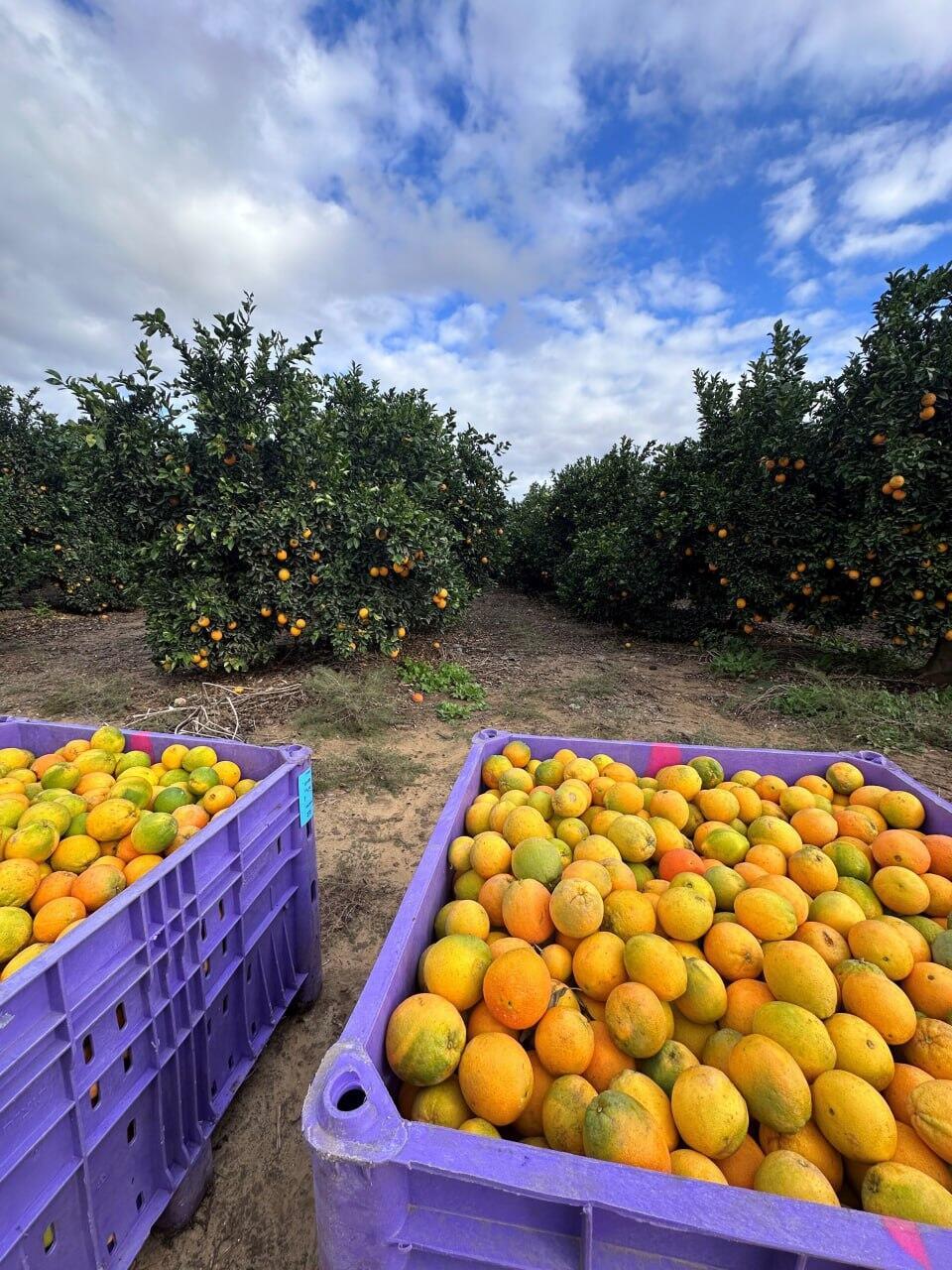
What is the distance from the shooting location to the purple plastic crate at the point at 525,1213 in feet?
2.39

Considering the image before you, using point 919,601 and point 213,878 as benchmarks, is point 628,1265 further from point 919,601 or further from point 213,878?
point 919,601

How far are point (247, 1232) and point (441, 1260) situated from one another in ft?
5.06

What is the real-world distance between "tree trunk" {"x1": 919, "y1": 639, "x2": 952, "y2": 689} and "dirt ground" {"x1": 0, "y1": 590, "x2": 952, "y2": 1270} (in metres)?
1.74

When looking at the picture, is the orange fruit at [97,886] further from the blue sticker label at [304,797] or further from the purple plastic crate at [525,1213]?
the purple plastic crate at [525,1213]

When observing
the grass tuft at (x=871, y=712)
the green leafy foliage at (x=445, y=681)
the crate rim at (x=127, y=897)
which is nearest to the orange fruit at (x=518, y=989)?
the crate rim at (x=127, y=897)

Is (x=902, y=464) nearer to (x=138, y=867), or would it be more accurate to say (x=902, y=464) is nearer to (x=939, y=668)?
(x=939, y=668)

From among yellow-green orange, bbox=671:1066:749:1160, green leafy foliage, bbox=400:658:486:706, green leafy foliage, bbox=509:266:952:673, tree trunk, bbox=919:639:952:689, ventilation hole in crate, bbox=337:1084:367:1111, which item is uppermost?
green leafy foliage, bbox=509:266:952:673

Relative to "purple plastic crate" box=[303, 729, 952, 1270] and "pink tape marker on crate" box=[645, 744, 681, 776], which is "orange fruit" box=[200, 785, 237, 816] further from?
"pink tape marker on crate" box=[645, 744, 681, 776]

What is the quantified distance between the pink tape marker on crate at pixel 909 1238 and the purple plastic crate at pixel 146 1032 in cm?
158

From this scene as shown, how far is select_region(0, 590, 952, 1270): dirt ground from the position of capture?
1874mm

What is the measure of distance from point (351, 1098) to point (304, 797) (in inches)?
60.9

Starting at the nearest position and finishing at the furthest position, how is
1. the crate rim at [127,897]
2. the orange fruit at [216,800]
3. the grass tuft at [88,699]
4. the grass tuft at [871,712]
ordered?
the crate rim at [127,897] < the orange fruit at [216,800] < the grass tuft at [871,712] < the grass tuft at [88,699]

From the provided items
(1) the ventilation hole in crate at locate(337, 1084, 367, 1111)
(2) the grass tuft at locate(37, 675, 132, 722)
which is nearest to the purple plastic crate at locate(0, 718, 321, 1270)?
(1) the ventilation hole in crate at locate(337, 1084, 367, 1111)

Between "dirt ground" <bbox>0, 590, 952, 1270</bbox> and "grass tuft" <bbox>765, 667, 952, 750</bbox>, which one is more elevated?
"grass tuft" <bbox>765, 667, 952, 750</bbox>
